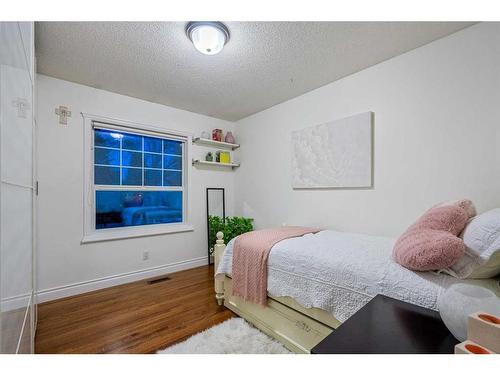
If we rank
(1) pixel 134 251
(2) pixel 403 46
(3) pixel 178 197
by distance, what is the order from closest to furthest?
(2) pixel 403 46 → (1) pixel 134 251 → (3) pixel 178 197

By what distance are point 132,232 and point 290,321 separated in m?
2.28

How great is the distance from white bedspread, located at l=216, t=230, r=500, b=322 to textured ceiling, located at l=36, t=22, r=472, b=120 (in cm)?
168

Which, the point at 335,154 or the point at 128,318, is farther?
the point at 335,154

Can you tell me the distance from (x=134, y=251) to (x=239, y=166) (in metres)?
1.99

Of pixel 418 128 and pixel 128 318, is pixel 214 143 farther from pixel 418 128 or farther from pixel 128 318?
pixel 418 128

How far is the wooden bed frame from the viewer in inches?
58.3

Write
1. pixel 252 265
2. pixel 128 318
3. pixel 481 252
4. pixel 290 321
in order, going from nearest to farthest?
pixel 481 252 → pixel 290 321 → pixel 252 265 → pixel 128 318

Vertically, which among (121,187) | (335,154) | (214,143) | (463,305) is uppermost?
(214,143)

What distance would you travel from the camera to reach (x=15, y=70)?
750mm

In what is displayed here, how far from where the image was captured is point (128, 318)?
80.5 inches

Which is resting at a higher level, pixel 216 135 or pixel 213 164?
pixel 216 135

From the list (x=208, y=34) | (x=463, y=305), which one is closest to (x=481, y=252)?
(x=463, y=305)
